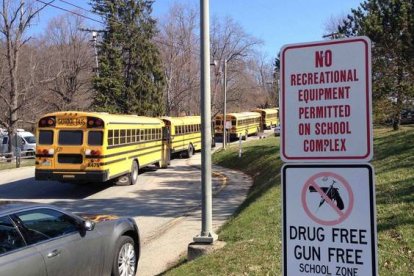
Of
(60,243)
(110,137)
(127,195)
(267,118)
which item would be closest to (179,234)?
(60,243)

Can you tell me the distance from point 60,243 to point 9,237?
691 millimetres

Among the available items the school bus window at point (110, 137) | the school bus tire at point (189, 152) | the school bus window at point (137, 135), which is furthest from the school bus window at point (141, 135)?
the school bus tire at point (189, 152)

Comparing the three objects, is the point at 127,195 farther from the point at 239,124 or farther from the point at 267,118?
the point at 267,118

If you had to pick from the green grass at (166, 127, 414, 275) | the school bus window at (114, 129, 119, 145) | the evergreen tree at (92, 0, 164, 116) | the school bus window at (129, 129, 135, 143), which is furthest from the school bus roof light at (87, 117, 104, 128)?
the evergreen tree at (92, 0, 164, 116)

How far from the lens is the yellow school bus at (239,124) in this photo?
47463mm

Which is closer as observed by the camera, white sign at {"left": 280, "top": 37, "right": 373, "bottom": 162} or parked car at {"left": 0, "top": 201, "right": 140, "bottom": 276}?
white sign at {"left": 280, "top": 37, "right": 373, "bottom": 162}

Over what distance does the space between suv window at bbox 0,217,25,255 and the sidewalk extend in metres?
3.15

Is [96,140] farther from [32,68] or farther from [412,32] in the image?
[32,68]

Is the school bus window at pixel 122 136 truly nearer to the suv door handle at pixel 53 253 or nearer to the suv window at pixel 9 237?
the suv door handle at pixel 53 253

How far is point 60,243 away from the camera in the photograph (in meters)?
5.62

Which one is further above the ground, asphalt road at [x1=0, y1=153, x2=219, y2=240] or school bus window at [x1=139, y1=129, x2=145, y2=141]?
school bus window at [x1=139, y1=129, x2=145, y2=141]

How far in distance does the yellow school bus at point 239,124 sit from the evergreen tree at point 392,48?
26568 mm

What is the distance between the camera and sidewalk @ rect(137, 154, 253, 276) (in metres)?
8.56

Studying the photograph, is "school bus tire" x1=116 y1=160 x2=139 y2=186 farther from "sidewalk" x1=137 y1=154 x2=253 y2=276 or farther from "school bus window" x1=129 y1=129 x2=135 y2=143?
"sidewalk" x1=137 y1=154 x2=253 y2=276
